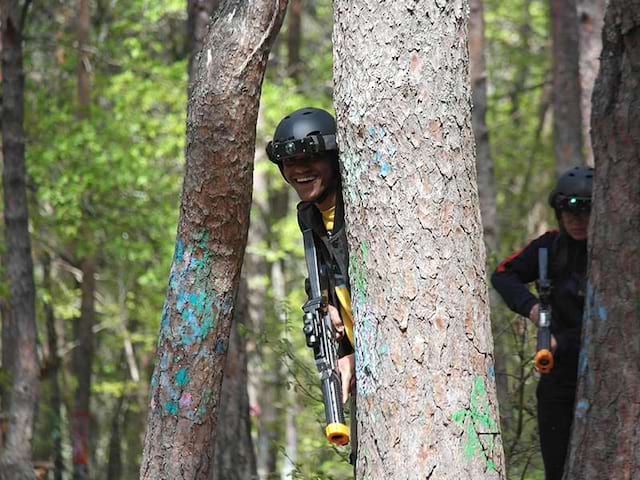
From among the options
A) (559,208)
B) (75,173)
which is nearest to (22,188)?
(75,173)

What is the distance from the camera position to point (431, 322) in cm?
394

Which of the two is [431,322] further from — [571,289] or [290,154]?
[571,289]

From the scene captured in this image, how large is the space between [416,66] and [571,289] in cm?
223

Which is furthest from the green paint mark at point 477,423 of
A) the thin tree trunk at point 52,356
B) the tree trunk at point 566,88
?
the thin tree trunk at point 52,356

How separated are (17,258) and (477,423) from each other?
9.62 meters

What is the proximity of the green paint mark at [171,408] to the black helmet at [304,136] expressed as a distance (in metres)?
1.17

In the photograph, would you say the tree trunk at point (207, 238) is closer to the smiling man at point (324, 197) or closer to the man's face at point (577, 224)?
the smiling man at point (324, 197)

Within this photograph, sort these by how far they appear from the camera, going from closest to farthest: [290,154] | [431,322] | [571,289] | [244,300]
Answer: [431,322]
[290,154]
[571,289]
[244,300]

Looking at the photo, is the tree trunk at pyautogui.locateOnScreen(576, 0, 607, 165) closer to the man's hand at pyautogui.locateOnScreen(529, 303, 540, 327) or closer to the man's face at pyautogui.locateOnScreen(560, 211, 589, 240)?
the man's face at pyautogui.locateOnScreen(560, 211, 589, 240)

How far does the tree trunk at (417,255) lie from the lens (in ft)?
12.9

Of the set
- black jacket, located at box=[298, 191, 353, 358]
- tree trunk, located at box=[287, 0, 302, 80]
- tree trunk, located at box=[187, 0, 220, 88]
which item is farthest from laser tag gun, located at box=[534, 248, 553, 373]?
tree trunk, located at box=[287, 0, 302, 80]

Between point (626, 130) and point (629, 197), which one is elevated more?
point (626, 130)

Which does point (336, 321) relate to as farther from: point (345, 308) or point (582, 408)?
point (582, 408)

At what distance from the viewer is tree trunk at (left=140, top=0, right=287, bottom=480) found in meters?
4.90
